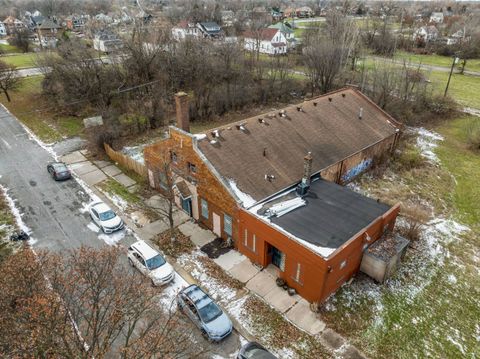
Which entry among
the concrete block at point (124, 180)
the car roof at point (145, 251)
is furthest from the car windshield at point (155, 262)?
the concrete block at point (124, 180)

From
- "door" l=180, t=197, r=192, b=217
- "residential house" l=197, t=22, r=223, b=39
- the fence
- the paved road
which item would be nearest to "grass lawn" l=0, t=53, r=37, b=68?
the paved road

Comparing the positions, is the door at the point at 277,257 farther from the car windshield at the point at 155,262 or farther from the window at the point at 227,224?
the car windshield at the point at 155,262

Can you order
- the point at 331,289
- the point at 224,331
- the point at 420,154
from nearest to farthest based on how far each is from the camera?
the point at 224,331 → the point at 331,289 → the point at 420,154

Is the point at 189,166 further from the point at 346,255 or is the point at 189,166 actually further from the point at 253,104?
the point at 253,104

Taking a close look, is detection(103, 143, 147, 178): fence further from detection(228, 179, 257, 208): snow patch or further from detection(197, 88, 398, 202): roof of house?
detection(228, 179, 257, 208): snow patch

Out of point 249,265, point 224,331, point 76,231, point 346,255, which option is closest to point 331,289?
point 346,255

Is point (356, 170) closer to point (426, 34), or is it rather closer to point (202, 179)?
point (202, 179)

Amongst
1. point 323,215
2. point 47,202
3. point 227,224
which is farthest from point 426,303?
point 47,202
